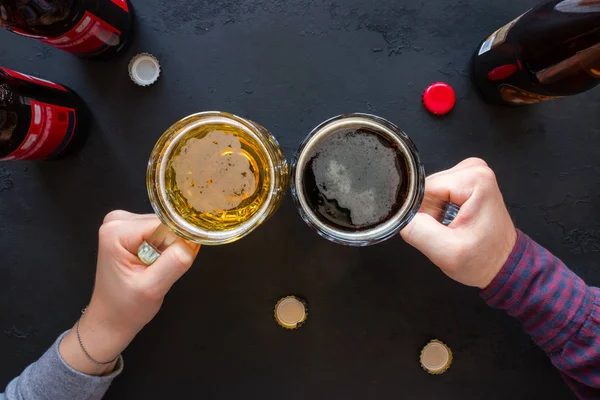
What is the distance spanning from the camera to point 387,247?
927 millimetres

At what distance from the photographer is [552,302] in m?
0.77

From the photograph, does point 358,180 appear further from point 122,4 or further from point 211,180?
point 122,4

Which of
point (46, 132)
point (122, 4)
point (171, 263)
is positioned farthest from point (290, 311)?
point (122, 4)

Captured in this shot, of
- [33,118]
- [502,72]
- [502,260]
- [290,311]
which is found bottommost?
[290,311]

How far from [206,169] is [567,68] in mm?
582

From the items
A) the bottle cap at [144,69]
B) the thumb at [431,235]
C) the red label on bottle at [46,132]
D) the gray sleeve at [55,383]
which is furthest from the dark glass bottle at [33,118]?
the thumb at [431,235]

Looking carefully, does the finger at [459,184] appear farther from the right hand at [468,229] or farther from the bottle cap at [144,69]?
the bottle cap at [144,69]

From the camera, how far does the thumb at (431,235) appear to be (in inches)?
28.6

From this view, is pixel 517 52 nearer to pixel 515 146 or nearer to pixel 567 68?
pixel 567 68

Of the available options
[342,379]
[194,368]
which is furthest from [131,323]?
[342,379]

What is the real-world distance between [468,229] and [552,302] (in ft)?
0.64

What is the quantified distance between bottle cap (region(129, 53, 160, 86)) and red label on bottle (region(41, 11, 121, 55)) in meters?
0.05

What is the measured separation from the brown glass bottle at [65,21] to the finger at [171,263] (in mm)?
375

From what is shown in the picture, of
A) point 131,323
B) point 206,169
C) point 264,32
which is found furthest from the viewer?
point 264,32
